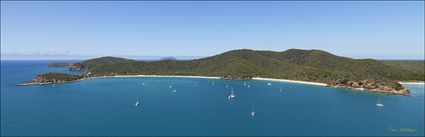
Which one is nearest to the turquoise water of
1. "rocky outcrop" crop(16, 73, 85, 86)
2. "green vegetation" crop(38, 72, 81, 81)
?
"rocky outcrop" crop(16, 73, 85, 86)

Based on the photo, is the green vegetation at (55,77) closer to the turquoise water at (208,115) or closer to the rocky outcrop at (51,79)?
the rocky outcrop at (51,79)

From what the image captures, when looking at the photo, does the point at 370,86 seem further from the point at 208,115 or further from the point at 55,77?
the point at 55,77

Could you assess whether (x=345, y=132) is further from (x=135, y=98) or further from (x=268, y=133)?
(x=135, y=98)

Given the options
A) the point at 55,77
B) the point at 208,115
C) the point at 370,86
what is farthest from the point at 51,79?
the point at 370,86

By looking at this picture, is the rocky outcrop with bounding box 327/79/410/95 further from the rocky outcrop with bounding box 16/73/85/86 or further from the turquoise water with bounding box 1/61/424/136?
the rocky outcrop with bounding box 16/73/85/86

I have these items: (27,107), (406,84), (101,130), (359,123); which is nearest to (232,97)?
(359,123)

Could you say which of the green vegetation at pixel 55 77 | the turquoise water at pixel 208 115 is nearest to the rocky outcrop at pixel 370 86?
the turquoise water at pixel 208 115
